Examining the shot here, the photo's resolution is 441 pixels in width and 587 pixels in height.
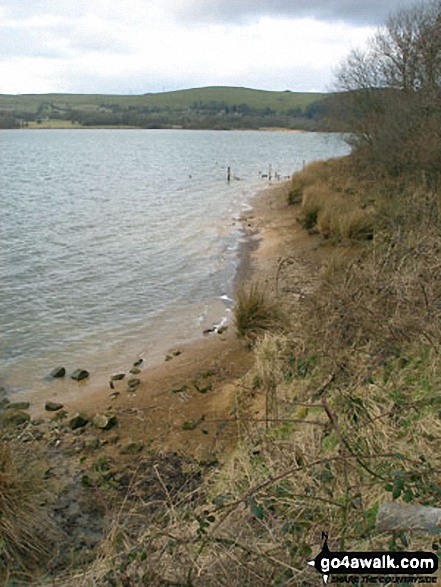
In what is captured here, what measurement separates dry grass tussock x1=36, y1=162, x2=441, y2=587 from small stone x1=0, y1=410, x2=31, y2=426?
2760mm

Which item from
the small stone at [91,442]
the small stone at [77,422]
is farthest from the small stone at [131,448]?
the small stone at [77,422]

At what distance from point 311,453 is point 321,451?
0.25ft

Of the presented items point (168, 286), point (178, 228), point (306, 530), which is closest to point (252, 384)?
point (306, 530)

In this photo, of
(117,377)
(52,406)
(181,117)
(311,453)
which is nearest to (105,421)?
(52,406)

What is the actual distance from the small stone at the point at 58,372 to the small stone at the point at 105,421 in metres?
2.09

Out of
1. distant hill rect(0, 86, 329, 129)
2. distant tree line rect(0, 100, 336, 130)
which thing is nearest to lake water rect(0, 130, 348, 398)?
distant hill rect(0, 86, 329, 129)

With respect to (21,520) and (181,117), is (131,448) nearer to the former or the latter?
(21,520)

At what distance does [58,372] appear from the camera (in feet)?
26.9

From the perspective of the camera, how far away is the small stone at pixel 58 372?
8.18 meters

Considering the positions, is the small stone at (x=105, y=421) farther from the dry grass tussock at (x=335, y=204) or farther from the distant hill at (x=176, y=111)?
the distant hill at (x=176, y=111)

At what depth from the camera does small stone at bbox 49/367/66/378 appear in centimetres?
818

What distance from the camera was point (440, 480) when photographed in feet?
10.2

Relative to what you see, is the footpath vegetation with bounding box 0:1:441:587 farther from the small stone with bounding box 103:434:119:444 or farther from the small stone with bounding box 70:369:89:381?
the small stone with bounding box 70:369:89:381

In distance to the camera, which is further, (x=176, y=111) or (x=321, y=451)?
(x=176, y=111)
